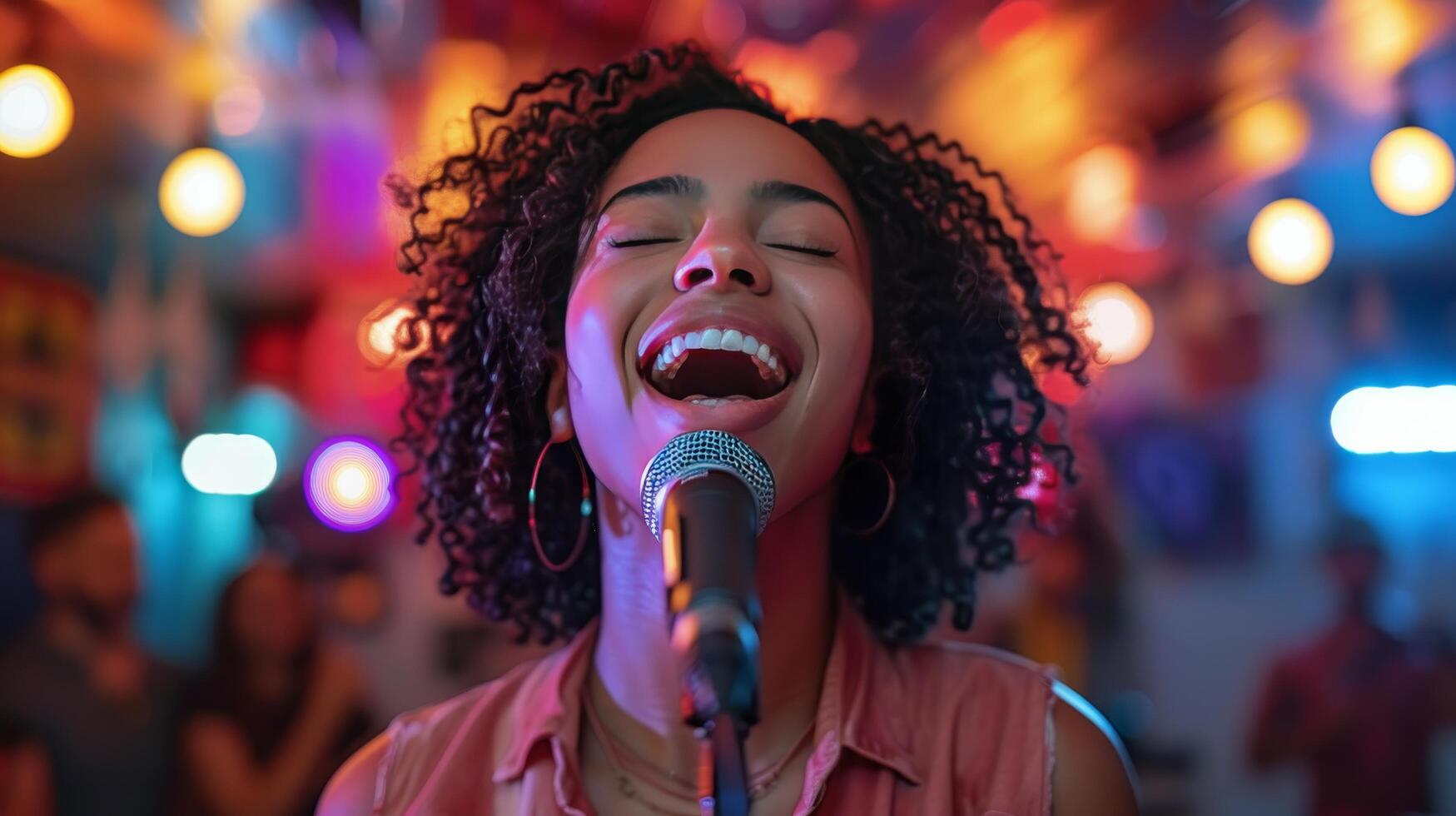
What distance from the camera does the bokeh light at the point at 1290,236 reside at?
5.55 metres

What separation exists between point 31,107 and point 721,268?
4.11m

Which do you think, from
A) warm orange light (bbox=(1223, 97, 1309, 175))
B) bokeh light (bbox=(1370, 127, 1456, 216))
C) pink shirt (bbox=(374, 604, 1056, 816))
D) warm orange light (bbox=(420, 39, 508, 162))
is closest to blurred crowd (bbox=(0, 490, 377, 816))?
warm orange light (bbox=(420, 39, 508, 162))

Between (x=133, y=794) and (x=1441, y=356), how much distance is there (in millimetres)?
6154

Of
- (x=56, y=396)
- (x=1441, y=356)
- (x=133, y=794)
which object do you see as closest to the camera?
(x=133, y=794)

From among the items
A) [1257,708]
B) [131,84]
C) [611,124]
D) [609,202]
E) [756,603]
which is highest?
[131,84]

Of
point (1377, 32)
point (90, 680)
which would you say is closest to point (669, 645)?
point (90, 680)

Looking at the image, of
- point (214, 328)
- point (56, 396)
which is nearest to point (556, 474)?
point (56, 396)

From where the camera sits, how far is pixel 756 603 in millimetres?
884

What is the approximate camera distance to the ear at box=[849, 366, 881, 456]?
161cm

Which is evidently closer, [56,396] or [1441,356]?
[56,396]

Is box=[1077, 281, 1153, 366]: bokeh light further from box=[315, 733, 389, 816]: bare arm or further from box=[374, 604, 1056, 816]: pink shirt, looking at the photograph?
box=[315, 733, 389, 816]: bare arm

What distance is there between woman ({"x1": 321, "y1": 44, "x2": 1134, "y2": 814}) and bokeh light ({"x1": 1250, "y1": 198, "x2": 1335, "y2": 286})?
426 centimetres

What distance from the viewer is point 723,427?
4.32 feet

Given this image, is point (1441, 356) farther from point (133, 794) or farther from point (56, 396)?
point (56, 396)
